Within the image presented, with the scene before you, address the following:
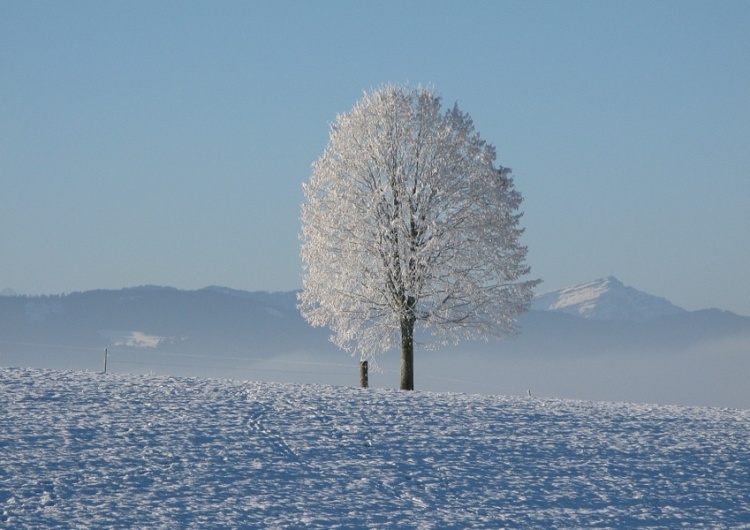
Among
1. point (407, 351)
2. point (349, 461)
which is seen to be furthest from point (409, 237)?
point (349, 461)

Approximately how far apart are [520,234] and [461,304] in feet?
11.8

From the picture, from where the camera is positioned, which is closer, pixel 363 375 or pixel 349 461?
pixel 349 461

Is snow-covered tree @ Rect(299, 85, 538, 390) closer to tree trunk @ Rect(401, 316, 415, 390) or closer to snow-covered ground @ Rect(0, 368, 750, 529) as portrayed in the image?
tree trunk @ Rect(401, 316, 415, 390)

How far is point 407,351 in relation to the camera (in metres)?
37.7

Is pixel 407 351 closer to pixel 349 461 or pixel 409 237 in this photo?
pixel 409 237

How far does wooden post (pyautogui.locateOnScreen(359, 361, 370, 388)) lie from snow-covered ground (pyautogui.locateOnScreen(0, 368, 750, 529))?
541 centimetres

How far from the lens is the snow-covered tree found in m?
37.2

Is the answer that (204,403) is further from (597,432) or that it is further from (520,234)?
(520,234)

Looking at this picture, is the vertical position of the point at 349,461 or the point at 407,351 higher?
the point at 407,351

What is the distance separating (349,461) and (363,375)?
46.8ft

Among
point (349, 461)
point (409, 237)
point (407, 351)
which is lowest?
point (349, 461)

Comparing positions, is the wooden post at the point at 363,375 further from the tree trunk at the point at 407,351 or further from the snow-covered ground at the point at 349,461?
the snow-covered ground at the point at 349,461

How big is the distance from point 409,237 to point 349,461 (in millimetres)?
15120

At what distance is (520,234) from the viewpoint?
38.2 meters
